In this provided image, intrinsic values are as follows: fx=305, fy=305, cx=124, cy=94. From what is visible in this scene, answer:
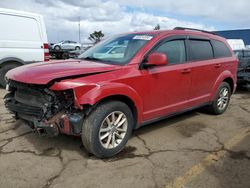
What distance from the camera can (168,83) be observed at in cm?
498

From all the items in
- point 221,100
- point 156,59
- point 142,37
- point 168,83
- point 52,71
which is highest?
point 142,37

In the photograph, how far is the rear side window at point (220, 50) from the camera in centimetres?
635

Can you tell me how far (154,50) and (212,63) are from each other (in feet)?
5.86

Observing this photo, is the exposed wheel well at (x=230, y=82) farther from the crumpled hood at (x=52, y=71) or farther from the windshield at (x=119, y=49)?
the crumpled hood at (x=52, y=71)

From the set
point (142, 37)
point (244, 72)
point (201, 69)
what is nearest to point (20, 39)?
point (142, 37)

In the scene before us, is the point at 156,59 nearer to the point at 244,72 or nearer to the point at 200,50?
the point at 200,50

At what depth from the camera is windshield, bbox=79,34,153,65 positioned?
4648 millimetres

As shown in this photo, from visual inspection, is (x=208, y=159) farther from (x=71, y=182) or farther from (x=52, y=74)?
(x=52, y=74)

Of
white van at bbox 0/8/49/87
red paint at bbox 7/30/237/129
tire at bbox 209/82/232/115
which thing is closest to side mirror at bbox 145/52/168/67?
red paint at bbox 7/30/237/129

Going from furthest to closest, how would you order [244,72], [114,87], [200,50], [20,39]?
[244,72], [20,39], [200,50], [114,87]

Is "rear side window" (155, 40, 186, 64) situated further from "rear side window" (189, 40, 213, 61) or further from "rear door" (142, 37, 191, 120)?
"rear side window" (189, 40, 213, 61)

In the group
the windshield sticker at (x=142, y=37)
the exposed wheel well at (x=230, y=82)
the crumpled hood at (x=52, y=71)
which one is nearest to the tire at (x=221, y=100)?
the exposed wheel well at (x=230, y=82)

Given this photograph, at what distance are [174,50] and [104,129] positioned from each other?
2.00 metres

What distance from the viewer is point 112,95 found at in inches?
161
